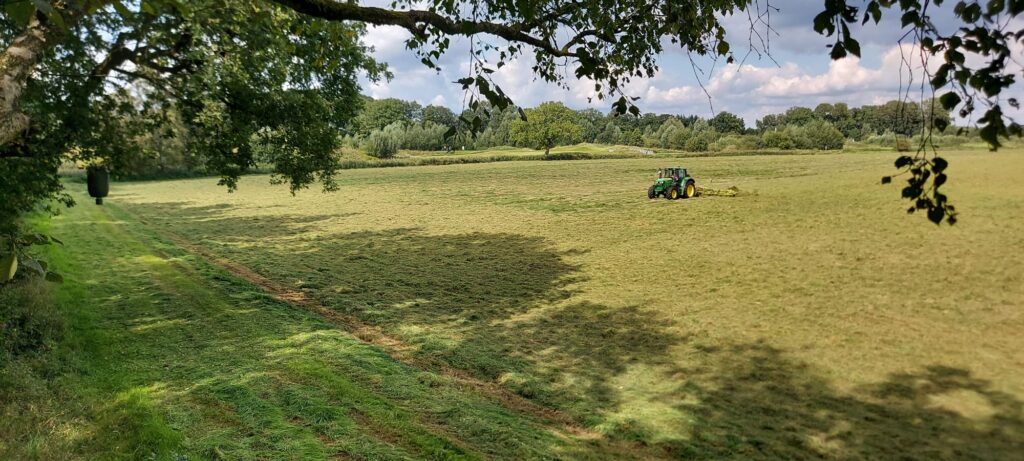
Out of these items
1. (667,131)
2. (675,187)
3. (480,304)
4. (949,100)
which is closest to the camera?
(949,100)

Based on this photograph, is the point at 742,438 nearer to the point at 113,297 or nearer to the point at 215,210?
the point at 113,297

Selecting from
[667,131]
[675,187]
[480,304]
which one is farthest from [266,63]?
[667,131]

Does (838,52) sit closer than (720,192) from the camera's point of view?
Yes

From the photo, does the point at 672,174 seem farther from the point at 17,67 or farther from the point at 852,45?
the point at 17,67

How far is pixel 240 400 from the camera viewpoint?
25.0ft

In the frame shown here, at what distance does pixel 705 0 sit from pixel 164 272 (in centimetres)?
1647

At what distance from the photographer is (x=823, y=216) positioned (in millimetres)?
21844

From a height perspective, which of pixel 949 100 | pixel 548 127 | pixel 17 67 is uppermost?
pixel 548 127

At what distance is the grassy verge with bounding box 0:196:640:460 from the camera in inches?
249

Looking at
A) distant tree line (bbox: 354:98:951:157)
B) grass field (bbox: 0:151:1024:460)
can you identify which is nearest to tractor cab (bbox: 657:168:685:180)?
grass field (bbox: 0:151:1024:460)

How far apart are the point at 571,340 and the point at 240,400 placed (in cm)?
559

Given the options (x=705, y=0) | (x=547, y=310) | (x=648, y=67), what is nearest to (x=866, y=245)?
(x=547, y=310)

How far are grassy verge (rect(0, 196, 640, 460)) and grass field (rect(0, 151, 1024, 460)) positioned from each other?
1.9 inches

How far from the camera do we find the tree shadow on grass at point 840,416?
6473 mm
